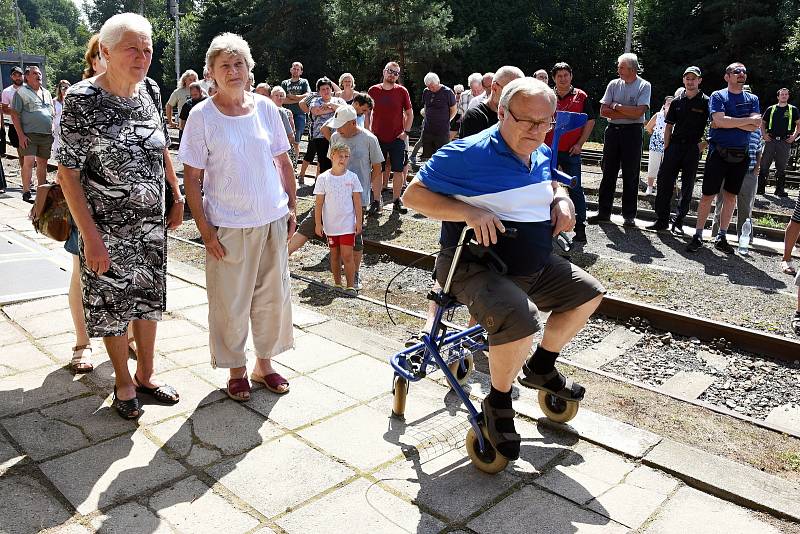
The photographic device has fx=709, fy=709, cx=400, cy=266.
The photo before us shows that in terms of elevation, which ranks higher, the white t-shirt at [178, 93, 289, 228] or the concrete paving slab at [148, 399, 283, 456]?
the white t-shirt at [178, 93, 289, 228]

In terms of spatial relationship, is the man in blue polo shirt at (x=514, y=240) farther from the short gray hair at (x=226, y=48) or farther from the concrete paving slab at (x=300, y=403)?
the short gray hair at (x=226, y=48)

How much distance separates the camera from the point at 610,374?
4773mm

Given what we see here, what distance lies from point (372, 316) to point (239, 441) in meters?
2.55

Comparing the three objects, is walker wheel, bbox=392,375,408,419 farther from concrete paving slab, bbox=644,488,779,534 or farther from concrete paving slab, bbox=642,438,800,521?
concrete paving slab, bbox=644,488,779,534

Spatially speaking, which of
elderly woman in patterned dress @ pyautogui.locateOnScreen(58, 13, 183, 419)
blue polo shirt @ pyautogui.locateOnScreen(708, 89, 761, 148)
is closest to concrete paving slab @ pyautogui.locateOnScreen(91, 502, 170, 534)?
elderly woman in patterned dress @ pyautogui.locateOnScreen(58, 13, 183, 419)

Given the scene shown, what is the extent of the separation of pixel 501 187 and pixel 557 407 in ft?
4.13

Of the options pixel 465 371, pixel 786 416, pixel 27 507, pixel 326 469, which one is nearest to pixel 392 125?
pixel 465 371

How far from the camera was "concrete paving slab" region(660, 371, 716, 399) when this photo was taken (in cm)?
479

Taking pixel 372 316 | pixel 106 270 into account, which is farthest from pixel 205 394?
pixel 372 316

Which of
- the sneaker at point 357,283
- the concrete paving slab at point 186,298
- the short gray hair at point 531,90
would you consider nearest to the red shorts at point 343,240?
the sneaker at point 357,283

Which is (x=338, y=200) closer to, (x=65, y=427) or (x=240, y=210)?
(x=240, y=210)

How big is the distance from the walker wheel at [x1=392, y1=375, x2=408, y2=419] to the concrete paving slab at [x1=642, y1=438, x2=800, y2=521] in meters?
1.25

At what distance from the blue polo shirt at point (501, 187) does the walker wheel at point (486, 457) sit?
82 cm

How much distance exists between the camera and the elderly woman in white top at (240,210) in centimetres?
373
